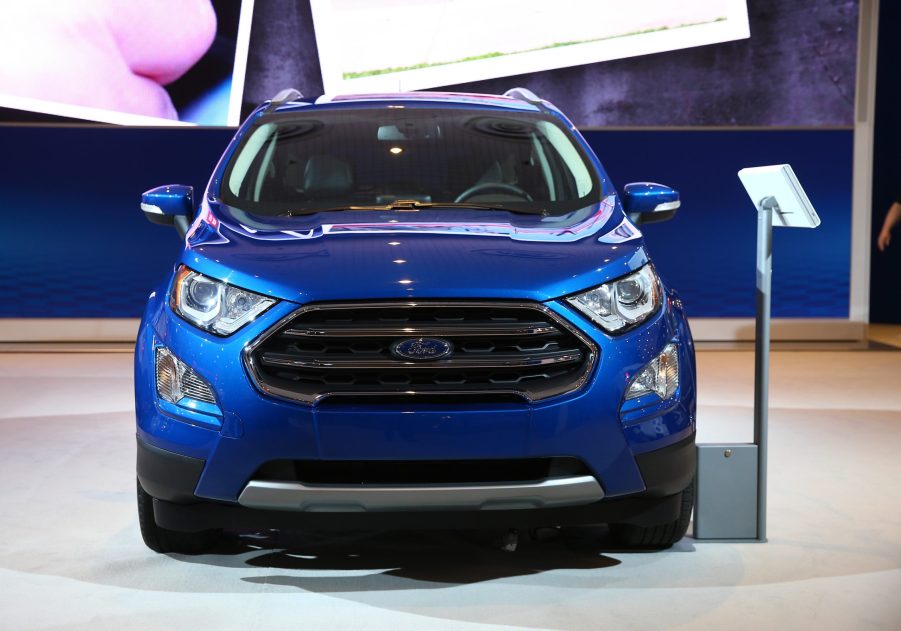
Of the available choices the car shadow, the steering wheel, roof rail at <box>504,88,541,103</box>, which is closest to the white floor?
the car shadow

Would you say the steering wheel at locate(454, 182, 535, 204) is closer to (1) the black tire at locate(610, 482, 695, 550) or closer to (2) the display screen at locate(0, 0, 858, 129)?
(1) the black tire at locate(610, 482, 695, 550)

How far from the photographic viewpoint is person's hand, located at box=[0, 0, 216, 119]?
27.7ft

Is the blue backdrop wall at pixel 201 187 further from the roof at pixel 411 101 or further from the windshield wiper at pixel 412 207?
the windshield wiper at pixel 412 207

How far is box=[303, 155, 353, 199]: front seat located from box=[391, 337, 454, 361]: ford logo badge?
1073mm

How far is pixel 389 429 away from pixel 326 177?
131 cm

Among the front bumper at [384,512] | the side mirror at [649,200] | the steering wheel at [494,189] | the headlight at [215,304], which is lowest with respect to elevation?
the front bumper at [384,512]

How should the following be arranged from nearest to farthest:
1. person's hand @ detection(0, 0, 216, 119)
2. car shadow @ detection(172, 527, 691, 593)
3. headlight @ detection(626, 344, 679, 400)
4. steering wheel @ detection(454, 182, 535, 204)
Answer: headlight @ detection(626, 344, 679, 400) → car shadow @ detection(172, 527, 691, 593) → steering wheel @ detection(454, 182, 535, 204) → person's hand @ detection(0, 0, 216, 119)

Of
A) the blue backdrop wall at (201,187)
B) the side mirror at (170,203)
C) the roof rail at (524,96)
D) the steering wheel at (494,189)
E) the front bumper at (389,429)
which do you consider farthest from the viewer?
the blue backdrop wall at (201,187)

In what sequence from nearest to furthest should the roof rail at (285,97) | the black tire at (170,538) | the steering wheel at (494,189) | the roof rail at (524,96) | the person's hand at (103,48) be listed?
the black tire at (170,538)
the steering wheel at (494,189)
the roof rail at (285,97)
the roof rail at (524,96)
the person's hand at (103,48)

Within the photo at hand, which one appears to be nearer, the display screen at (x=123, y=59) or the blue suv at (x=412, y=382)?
the blue suv at (x=412, y=382)

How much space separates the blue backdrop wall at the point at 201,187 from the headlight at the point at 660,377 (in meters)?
5.68

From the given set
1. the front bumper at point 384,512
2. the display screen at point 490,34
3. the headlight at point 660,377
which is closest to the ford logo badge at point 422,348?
the front bumper at point 384,512

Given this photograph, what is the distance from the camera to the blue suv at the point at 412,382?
117 inches

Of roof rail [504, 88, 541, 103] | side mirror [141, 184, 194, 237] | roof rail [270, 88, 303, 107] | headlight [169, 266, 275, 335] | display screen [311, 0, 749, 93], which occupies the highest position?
display screen [311, 0, 749, 93]
